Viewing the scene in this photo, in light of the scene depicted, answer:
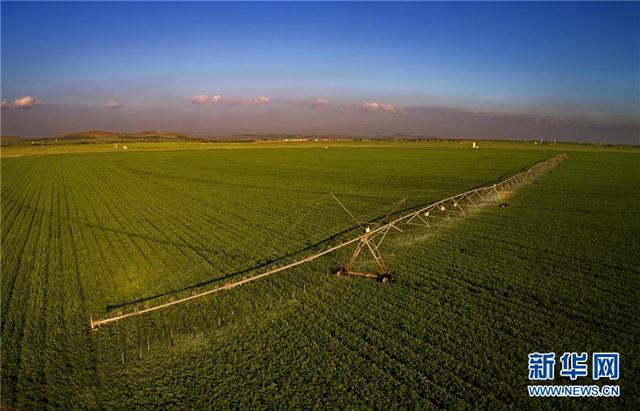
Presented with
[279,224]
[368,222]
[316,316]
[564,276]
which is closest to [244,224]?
[279,224]

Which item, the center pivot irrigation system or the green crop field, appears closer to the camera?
the green crop field

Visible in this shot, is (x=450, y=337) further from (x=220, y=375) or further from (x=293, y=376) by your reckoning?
(x=220, y=375)

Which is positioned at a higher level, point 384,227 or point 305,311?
point 384,227

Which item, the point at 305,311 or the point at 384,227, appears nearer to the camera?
the point at 305,311

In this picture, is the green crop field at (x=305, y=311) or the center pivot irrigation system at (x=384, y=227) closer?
the green crop field at (x=305, y=311)
